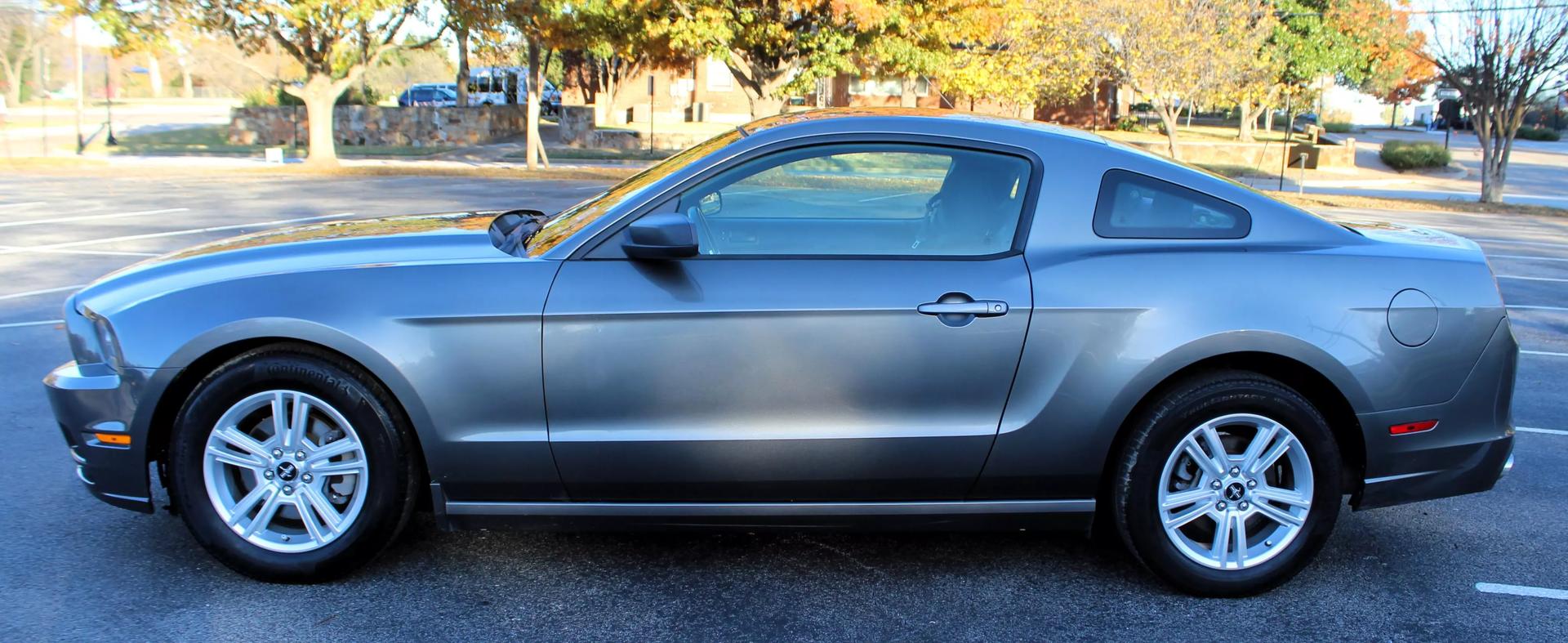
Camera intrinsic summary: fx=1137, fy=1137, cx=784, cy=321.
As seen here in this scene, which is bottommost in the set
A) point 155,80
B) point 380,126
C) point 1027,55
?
point 380,126

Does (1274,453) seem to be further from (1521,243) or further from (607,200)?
(1521,243)

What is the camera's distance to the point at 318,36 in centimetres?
2422

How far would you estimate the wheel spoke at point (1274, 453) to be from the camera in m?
3.75

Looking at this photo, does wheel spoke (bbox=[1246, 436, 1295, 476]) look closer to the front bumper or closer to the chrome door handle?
the chrome door handle

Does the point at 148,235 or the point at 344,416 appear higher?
the point at 344,416

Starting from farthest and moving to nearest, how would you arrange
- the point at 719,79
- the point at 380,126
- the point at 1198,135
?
the point at 719,79, the point at 1198,135, the point at 380,126

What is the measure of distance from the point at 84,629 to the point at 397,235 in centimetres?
155

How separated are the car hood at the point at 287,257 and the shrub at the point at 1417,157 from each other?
34.6m

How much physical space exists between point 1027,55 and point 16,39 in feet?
166

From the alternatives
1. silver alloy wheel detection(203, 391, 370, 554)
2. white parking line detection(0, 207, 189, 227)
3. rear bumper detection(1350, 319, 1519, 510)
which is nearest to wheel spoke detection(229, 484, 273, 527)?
silver alloy wheel detection(203, 391, 370, 554)

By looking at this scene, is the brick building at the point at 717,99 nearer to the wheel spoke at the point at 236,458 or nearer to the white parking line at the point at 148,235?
the white parking line at the point at 148,235

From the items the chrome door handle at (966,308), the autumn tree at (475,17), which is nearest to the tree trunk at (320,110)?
the autumn tree at (475,17)

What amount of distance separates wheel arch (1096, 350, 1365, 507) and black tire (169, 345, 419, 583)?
2.31 meters

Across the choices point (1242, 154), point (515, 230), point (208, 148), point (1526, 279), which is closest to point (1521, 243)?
point (1526, 279)
